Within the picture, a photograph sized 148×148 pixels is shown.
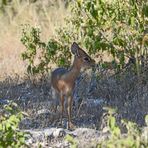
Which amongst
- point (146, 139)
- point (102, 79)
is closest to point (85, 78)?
point (102, 79)

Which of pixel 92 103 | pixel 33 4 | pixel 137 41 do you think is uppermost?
pixel 33 4

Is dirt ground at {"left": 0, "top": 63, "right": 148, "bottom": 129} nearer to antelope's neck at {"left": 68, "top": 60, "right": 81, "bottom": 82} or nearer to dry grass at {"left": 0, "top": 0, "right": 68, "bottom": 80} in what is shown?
antelope's neck at {"left": 68, "top": 60, "right": 81, "bottom": 82}

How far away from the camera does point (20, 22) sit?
1625 cm

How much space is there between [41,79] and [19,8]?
265 inches

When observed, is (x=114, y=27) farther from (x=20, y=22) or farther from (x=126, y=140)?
(x=20, y=22)

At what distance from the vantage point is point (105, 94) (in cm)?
949

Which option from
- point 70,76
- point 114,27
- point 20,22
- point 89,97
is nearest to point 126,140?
point 70,76

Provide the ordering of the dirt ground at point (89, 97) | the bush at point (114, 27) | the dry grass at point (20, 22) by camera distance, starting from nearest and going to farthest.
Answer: the dirt ground at point (89, 97) < the bush at point (114, 27) < the dry grass at point (20, 22)

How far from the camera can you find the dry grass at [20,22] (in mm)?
13455

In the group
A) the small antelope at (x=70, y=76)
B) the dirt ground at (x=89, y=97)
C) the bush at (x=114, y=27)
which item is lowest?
the dirt ground at (x=89, y=97)

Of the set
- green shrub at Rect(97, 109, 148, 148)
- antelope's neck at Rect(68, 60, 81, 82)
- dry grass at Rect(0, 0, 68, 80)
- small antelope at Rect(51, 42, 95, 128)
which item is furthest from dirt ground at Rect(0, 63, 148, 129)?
green shrub at Rect(97, 109, 148, 148)

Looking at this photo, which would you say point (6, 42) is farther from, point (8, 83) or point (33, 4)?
point (8, 83)

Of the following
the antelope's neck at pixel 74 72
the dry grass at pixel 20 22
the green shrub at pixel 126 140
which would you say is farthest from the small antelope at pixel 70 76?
the green shrub at pixel 126 140

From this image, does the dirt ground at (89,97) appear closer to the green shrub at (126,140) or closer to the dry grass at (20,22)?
the dry grass at (20,22)
